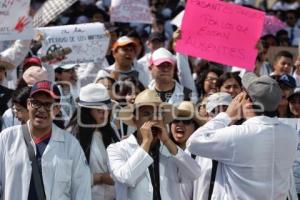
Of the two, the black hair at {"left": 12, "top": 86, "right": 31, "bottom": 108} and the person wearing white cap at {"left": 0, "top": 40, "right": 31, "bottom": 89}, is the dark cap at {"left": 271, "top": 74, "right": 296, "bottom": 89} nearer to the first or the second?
the person wearing white cap at {"left": 0, "top": 40, "right": 31, "bottom": 89}

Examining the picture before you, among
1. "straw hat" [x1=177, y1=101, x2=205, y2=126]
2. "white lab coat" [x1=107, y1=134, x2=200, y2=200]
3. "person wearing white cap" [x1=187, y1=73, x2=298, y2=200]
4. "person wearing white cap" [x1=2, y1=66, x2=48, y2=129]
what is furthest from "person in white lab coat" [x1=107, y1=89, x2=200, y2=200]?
"person wearing white cap" [x1=2, y1=66, x2=48, y2=129]

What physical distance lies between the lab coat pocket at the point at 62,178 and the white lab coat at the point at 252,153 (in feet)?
2.84

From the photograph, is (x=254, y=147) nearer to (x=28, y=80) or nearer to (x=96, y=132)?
(x=96, y=132)

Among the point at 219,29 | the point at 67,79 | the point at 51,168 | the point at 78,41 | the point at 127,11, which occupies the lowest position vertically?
the point at 51,168

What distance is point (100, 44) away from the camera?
33.2 ft

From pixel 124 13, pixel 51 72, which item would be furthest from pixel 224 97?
pixel 124 13

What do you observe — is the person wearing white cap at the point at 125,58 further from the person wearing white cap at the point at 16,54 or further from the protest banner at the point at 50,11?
the protest banner at the point at 50,11

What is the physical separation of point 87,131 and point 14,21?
2.21m

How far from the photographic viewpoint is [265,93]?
6305 millimetres

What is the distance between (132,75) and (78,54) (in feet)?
2.22

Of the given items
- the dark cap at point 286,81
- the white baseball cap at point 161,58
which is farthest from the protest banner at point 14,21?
the dark cap at point 286,81

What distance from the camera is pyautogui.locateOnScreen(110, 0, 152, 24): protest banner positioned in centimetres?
1118

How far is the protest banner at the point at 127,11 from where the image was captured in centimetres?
1118

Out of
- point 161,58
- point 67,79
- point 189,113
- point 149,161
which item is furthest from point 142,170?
point 67,79
